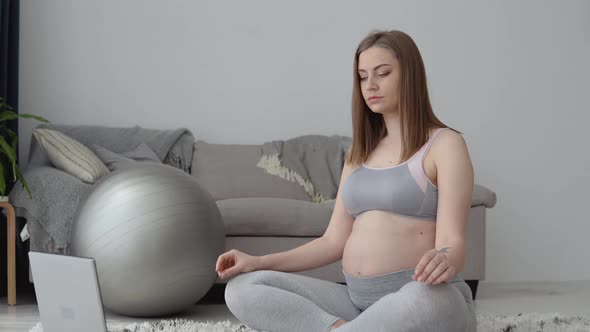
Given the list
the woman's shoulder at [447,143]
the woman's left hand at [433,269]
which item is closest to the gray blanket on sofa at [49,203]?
the woman's shoulder at [447,143]

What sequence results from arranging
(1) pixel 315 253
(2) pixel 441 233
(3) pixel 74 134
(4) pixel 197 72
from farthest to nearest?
(4) pixel 197 72
(3) pixel 74 134
(1) pixel 315 253
(2) pixel 441 233

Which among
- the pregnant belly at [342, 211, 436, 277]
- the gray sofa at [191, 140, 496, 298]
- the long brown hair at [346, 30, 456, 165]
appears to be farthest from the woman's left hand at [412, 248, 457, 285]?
the gray sofa at [191, 140, 496, 298]

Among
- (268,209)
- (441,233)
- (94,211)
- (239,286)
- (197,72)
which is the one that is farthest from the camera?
(197,72)

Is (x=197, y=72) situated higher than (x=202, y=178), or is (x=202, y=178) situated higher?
(x=197, y=72)

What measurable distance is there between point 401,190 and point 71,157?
227 centimetres

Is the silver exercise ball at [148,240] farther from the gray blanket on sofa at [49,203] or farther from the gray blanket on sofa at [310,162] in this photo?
the gray blanket on sofa at [310,162]

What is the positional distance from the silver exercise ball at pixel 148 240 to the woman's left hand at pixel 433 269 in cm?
160

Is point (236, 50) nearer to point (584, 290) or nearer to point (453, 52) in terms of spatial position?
point (453, 52)

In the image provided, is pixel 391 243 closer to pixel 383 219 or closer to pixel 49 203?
pixel 383 219

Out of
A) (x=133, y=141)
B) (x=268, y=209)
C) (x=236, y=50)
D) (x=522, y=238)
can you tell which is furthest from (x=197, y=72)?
(x=522, y=238)

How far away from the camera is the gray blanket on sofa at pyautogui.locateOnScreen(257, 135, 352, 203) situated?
4430 mm

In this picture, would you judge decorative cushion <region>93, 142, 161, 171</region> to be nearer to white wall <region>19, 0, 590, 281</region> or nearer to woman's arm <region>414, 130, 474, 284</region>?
white wall <region>19, 0, 590, 281</region>

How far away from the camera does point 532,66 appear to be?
5086mm

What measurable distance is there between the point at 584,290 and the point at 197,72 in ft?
7.96
